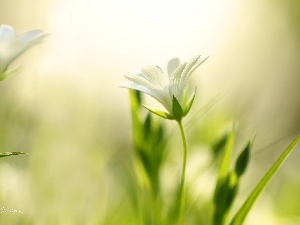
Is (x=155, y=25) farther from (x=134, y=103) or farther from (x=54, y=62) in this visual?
(x=134, y=103)

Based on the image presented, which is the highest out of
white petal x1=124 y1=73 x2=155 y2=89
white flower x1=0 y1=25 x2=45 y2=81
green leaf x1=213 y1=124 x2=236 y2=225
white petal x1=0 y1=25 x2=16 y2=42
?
white petal x1=0 y1=25 x2=16 y2=42

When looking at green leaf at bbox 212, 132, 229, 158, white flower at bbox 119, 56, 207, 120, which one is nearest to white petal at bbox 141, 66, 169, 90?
white flower at bbox 119, 56, 207, 120

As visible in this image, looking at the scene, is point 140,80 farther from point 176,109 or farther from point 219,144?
point 219,144

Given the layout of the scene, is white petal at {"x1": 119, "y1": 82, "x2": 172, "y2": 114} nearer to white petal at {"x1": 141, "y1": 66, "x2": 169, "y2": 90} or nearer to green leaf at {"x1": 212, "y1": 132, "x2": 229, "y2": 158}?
white petal at {"x1": 141, "y1": 66, "x2": 169, "y2": 90}

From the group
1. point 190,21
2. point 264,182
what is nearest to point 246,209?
point 264,182

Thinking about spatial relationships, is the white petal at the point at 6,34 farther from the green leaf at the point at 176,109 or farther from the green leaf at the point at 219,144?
the green leaf at the point at 219,144

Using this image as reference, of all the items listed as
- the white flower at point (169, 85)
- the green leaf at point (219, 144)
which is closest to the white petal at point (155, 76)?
the white flower at point (169, 85)

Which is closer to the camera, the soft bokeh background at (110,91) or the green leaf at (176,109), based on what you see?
the green leaf at (176,109)
